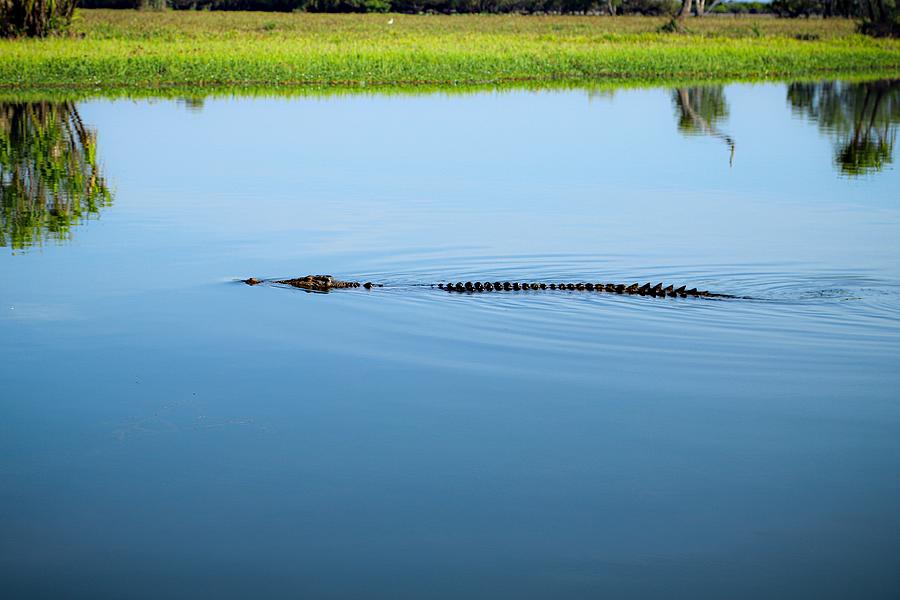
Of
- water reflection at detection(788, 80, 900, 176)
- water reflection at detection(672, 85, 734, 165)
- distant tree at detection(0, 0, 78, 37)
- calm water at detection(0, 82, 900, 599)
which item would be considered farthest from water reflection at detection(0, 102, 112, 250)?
distant tree at detection(0, 0, 78, 37)

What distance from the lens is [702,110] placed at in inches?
1236

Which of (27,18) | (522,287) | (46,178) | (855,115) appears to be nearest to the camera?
(522,287)

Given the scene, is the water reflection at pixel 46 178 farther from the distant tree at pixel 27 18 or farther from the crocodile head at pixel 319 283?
the distant tree at pixel 27 18

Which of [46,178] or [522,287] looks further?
[46,178]

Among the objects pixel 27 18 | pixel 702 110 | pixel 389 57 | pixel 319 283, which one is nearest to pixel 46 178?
pixel 319 283

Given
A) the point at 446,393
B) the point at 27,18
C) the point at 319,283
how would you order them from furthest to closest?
1. the point at 27,18
2. the point at 319,283
3. the point at 446,393

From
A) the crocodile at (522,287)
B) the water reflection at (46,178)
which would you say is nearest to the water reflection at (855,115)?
the crocodile at (522,287)

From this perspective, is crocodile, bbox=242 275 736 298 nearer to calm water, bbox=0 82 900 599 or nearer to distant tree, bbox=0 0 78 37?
calm water, bbox=0 82 900 599

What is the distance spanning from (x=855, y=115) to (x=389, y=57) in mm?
15836

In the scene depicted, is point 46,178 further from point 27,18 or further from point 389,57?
point 27,18

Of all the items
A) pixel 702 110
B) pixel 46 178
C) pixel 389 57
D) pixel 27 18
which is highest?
pixel 27 18

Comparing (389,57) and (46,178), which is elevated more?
(389,57)

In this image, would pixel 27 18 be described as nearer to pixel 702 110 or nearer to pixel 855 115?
pixel 702 110

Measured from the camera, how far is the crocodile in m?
10.9
